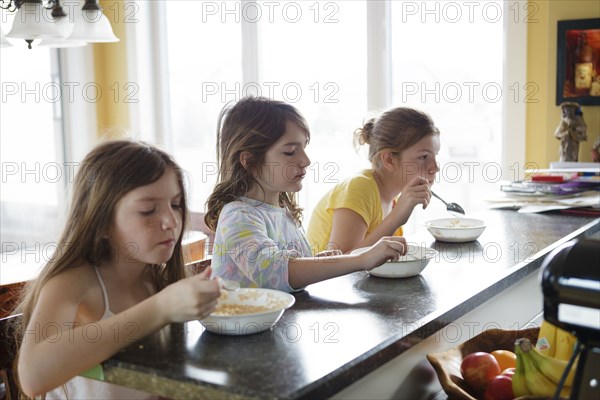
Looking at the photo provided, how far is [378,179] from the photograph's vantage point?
7.90ft

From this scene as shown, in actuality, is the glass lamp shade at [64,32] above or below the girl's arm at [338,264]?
above

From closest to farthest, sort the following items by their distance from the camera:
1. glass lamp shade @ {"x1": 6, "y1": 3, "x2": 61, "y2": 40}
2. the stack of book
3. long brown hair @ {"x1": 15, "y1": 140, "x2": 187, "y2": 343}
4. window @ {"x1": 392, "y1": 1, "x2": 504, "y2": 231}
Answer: long brown hair @ {"x1": 15, "y1": 140, "x2": 187, "y2": 343}
glass lamp shade @ {"x1": 6, "y1": 3, "x2": 61, "y2": 40}
the stack of book
window @ {"x1": 392, "y1": 1, "x2": 504, "y2": 231}

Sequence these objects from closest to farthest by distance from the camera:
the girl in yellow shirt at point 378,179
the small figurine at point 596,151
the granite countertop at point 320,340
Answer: the granite countertop at point 320,340, the girl in yellow shirt at point 378,179, the small figurine at point 596,151

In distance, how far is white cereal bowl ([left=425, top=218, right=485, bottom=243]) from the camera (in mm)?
2105

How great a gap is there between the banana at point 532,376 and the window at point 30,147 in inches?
157

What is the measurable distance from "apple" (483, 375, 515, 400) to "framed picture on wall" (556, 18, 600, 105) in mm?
2505

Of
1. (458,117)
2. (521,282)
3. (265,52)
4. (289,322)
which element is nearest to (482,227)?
(521,282)

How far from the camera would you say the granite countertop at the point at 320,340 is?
3.45 feet

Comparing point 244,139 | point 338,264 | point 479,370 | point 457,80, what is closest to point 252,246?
point 338,264

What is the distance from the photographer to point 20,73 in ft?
15.9

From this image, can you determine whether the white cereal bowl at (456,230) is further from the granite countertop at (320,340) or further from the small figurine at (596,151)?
the small figurine at (596,151)

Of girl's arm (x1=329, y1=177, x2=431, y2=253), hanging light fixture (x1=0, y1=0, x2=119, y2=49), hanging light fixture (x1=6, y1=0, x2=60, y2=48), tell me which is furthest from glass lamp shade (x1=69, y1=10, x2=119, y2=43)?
girl's arm (x1=329, y1=177, x2=431, y2=253)

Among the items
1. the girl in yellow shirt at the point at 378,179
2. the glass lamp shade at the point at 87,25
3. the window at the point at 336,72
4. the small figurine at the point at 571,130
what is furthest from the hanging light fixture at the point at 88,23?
the small figurine at the point at 571,130

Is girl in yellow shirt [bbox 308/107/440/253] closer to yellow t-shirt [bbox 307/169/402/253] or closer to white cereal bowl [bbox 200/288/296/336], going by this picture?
yellow t-shirt [bbox 307/169/402/253]
